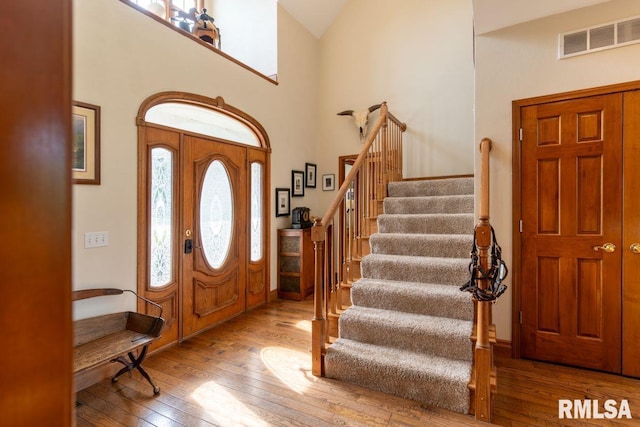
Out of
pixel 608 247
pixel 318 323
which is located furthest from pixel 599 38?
pixel 318 323

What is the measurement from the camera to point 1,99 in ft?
0.96

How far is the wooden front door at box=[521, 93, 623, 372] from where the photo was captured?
7.77ft

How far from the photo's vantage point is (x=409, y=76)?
4715 millimetres

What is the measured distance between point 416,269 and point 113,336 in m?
2.46

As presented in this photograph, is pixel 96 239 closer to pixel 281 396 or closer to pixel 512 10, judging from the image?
pixel 281 396

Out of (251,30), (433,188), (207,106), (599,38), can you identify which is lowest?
(433,188)

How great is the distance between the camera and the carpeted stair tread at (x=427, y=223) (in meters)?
3.10

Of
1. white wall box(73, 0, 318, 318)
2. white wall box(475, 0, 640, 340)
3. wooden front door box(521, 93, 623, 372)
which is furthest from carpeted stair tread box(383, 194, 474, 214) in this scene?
white wall box(73, 0, 318, 318)

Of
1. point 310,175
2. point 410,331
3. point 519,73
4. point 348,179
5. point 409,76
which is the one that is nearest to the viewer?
point 410,331

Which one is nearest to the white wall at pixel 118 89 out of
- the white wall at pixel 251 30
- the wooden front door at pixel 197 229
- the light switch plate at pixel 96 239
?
the light switch plate at pixel 96 239

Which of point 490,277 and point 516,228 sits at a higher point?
point 516,228

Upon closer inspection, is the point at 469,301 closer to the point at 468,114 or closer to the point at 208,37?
the point at 468,114

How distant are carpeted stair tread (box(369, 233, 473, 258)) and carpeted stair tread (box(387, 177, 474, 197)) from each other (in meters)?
0.83

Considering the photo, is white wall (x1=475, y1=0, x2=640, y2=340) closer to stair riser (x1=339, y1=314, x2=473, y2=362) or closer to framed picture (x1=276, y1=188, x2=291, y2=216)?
stair riser (x1=339, y1=314, x2=473, y2=362)
